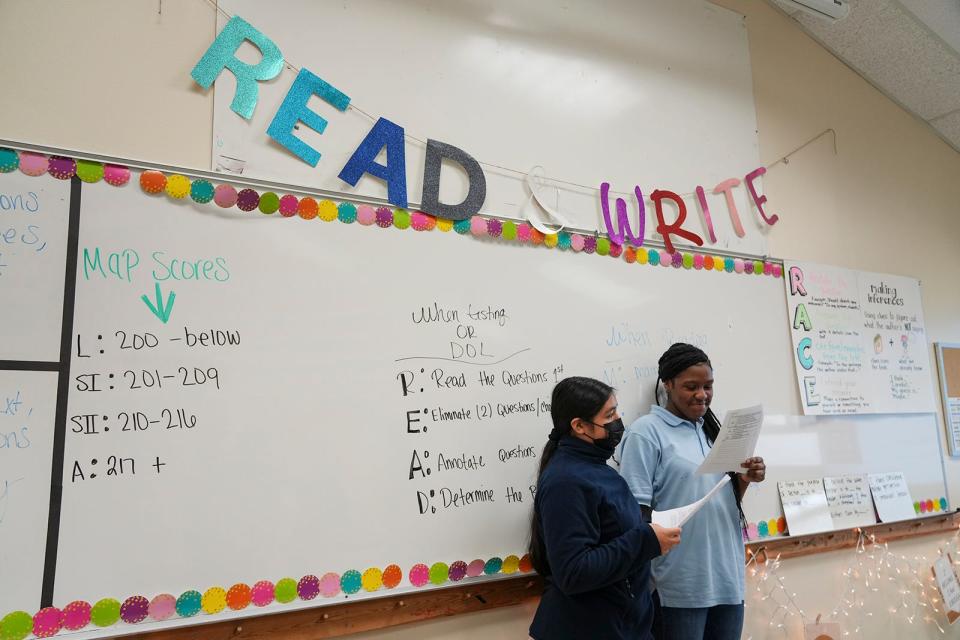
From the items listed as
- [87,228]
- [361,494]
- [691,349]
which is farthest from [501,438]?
[87,228]

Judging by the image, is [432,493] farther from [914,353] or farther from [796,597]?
[914,353]

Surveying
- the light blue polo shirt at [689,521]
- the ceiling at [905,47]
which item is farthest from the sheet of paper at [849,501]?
the ceiling at [905,47]

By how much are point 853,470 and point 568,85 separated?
5.87 ft

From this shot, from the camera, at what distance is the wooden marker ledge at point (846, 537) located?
230 cm

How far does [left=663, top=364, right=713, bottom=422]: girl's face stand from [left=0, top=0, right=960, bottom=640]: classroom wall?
729mm

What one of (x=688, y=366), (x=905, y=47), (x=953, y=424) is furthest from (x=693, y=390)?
(x=905, y=47)

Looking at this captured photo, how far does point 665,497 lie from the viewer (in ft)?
5.94

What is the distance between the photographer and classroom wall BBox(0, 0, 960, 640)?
1.41 metres

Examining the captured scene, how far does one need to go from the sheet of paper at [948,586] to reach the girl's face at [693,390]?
1668mm

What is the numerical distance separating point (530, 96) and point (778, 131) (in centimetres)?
121

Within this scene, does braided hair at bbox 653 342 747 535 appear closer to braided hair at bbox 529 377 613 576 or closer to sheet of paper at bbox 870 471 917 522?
braided hair at bbox 529 377 613 576

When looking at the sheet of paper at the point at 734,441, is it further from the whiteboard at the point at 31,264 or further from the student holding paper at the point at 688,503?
the whiteboard at the point at 31,264

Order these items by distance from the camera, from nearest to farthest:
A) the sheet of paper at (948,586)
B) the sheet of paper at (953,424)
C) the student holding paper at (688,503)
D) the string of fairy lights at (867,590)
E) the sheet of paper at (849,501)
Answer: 1. the student holding paper at (688,503)
2. the string of fairy lights at (867,590)
3. the sheet of paper at (849,501)
4. the sheet of paper at (948,586)
5. the sheet of paper at (953,424)

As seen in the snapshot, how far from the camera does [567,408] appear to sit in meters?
1.56
